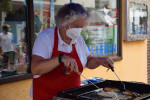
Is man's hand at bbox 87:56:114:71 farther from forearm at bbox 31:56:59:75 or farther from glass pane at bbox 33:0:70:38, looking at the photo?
glass pane at bbox 33:0:70:38

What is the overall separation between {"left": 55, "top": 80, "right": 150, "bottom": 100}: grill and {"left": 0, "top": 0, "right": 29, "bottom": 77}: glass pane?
1708 mm

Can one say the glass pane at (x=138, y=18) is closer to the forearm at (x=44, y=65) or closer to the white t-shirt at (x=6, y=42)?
the white t-shirt at (x=6, y=42)

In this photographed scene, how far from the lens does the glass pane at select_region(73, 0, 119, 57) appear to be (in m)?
5.32

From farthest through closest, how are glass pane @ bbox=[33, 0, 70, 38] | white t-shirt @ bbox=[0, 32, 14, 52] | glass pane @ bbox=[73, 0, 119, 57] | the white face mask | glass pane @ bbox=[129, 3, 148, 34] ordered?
glass pane @ bbox=[129, 3, 148, 34], glass pane @ bbox=[73, 0, 119, 57], glass pane @ bbox=[33, 0, 70, 38], white t-shirt @ bbox=[0, 32, 14, 52], the white face mask

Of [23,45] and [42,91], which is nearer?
[42,91]

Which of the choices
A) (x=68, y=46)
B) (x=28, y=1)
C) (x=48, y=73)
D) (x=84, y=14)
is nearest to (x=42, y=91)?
(x=48, y=73)

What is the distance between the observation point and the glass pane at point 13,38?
12.5ft

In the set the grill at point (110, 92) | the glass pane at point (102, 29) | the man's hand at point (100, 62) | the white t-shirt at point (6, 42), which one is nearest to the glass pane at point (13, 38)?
the white t-shirt at point (6, 42)

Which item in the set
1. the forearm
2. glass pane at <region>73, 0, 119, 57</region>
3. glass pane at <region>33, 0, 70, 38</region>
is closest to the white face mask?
the forearm

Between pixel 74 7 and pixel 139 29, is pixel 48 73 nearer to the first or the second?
pixel 74 7

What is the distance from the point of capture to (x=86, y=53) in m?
2.74

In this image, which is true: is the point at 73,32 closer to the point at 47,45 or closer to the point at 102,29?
the point at 47,45

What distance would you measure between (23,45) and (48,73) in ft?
5.97

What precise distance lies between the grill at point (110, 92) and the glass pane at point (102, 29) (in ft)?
8.39
